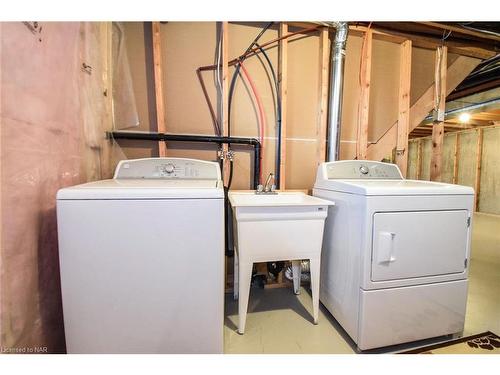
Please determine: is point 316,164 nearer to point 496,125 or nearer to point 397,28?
point 397,28

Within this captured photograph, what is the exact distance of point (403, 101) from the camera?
7.01ft

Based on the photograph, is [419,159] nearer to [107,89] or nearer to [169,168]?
[169,168]

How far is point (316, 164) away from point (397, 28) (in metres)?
1.47

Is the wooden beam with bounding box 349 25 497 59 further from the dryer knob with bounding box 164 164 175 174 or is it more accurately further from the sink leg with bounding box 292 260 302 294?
the sink leg with bounding box 292 260 302 294

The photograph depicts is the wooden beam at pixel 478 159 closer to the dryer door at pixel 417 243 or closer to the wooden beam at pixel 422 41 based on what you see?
the wooden beam at pixel 422 41

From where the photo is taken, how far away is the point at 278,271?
2.05 metres

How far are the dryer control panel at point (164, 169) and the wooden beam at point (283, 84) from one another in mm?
648

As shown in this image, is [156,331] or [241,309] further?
[241,309]

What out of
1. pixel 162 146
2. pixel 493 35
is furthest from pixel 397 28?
pixel 162 146

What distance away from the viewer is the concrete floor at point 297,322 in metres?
1.38

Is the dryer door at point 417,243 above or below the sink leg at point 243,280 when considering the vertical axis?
above

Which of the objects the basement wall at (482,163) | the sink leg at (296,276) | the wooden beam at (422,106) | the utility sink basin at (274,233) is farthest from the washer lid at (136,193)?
the basement wall at (482,163)

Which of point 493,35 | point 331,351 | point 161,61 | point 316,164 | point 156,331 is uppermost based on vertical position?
point 493,35

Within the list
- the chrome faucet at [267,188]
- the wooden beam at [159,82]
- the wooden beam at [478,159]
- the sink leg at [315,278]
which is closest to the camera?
the sink leg at [315,278]
